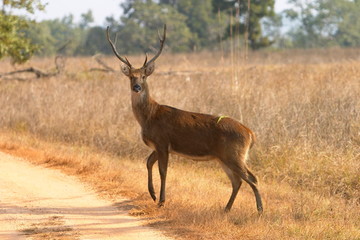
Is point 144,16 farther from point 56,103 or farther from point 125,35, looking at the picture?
point 56,103

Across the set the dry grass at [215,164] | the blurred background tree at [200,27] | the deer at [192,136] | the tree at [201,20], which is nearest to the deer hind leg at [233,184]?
the deer at [192,136]

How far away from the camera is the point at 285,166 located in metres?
10.0

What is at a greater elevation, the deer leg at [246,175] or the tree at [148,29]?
the tree at [148,29]

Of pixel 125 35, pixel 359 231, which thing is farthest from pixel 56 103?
pixel 125 35

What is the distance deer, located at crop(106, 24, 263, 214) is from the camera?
725 centimetres

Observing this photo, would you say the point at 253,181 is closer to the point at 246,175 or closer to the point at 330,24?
the point at 246,175

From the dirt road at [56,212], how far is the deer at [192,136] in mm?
872

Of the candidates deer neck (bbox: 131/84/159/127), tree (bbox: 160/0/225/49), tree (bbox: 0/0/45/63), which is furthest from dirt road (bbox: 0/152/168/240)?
tree (bbox: 160/0/225/49)

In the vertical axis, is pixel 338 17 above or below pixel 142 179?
above

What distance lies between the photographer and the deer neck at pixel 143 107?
7.70 metres

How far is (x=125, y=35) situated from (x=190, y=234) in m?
44.0

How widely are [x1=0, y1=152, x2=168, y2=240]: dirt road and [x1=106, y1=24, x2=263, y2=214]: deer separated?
872 mm

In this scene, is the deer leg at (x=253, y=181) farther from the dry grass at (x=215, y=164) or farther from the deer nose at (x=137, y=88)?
the deer nose at (x=137, y=88)

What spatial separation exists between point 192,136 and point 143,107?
0.80m
